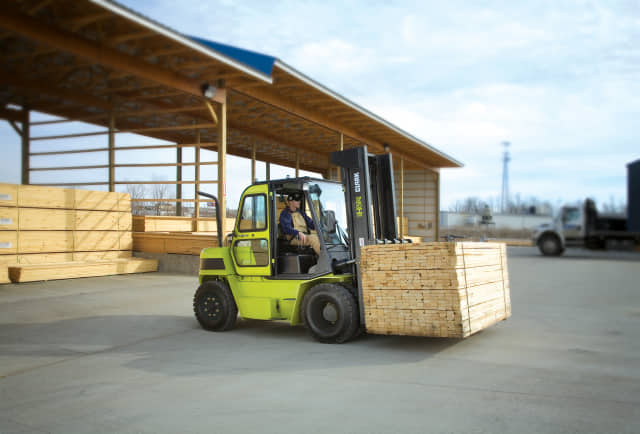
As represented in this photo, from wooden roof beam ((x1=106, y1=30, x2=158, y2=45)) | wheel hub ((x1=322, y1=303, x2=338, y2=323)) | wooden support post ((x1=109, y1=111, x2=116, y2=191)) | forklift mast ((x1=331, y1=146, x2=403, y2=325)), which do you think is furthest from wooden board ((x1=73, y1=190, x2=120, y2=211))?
wheel hub ((x1=322, y1=303, x2=338, y2=323))

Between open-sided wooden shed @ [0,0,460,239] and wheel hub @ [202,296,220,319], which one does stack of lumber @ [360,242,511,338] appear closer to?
wheel hub @ [202,296,220,319]

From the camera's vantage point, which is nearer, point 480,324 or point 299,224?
point 480,324

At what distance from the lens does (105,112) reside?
15.0 meters

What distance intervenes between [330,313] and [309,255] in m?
0.84

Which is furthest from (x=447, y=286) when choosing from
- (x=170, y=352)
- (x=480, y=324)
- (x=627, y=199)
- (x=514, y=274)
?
(x=627, y=199)

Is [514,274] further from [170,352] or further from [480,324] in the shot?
[170,352]

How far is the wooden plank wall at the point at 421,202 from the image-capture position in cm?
2780

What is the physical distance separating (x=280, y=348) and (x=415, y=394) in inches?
81.5

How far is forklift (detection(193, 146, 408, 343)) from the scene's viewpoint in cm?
593

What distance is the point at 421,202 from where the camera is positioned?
2842cm

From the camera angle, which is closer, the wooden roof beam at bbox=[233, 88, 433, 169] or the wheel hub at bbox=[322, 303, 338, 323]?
the wheel hub at bbox=[322, 303, 338, 323]

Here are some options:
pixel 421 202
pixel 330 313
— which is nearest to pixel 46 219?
pixel 330 313

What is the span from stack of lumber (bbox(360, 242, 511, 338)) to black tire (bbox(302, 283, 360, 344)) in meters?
0.20

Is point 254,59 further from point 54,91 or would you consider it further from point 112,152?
point 54,91
